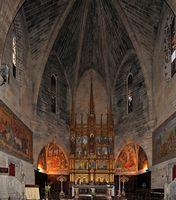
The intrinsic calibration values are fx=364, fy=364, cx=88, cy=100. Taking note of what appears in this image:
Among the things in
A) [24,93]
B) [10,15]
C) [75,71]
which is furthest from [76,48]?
[10,15]

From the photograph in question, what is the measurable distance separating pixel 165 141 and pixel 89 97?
42.9 feet

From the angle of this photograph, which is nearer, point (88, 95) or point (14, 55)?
point (14, 55)

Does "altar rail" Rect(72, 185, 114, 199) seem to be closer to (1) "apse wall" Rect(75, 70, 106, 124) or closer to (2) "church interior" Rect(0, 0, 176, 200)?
(2) "church interior" Rect(0, 0, 176, 200)

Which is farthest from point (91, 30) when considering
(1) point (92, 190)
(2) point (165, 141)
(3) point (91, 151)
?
(1) point (92, 190)

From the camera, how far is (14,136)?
20453 millimetres

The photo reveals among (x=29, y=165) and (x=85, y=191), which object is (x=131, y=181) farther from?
(x=29, y=165)

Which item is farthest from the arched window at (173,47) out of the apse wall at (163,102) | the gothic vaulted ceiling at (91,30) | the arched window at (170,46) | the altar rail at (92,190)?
the altar rail at (92,190)

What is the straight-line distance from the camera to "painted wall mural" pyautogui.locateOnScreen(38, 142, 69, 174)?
102ft

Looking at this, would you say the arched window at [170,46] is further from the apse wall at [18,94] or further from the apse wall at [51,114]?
the apse wall at [51,114]

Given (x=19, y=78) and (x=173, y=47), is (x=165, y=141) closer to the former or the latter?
(x=173, y=47)

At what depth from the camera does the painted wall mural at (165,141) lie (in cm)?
1977

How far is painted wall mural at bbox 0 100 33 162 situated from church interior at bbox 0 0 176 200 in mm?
58

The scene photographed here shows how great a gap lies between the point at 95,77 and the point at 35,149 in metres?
10.4

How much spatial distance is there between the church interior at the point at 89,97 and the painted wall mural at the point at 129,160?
0.28 ft
